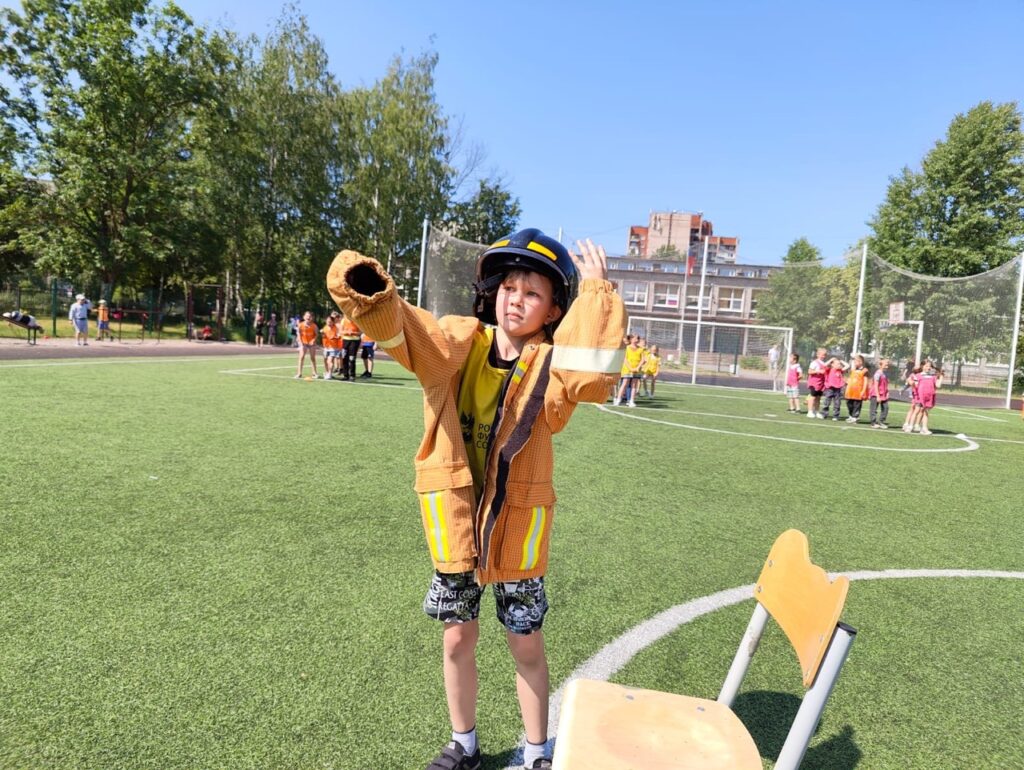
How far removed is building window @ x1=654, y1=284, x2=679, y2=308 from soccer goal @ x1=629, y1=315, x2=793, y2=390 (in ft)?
113

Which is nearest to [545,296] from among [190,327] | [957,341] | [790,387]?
[790,387]

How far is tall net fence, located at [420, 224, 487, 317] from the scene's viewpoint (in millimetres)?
22750

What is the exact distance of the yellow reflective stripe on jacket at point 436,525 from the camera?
200 cm

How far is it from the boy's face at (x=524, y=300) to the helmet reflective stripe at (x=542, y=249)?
0.07 m

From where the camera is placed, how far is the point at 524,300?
203 cm

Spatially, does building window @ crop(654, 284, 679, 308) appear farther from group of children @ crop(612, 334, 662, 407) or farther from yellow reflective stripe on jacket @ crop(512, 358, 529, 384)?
yellow reflective stripe on jacket @ crop(512, 358, 529, 384)

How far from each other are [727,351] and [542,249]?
2995 centimetres

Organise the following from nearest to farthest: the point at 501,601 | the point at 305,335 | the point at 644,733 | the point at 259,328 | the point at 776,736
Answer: the point at 644,733
the point at 501,601
the point at 776,736
the point at 305,335
the point at 259,328

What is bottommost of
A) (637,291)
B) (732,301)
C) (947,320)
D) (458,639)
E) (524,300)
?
(458,639)

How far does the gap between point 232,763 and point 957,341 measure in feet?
90.9

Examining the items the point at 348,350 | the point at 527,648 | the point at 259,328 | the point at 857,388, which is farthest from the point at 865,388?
the point at 259,328

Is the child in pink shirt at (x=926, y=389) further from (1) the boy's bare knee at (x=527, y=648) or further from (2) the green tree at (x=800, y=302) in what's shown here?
(1) the boy's bare knee at (x=527, y=648)

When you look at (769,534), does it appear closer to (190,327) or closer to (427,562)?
(427,562)

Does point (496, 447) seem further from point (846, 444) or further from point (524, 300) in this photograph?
point (846, 444)
